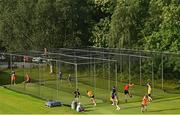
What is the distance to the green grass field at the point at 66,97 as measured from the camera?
116 feet

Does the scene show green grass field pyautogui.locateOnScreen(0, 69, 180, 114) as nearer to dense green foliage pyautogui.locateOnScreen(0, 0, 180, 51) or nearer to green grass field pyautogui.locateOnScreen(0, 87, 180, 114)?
green grass field pyautogui.locateOnScreen(0, 87, 180, 114)

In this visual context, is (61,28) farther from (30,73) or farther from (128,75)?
(128,75)

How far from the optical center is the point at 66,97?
40.5 m

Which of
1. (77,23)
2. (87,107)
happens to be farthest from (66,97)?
(77,23)

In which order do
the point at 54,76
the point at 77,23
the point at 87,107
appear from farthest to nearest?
the point at 77,23 < the point at 54,76 < the point at 87,107

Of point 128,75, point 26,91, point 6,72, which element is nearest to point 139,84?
point 128,75

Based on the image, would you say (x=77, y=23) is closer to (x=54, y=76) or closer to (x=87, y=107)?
(x=54, y=76)

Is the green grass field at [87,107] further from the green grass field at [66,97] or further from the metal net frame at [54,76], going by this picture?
the metal net frame at [54,76]

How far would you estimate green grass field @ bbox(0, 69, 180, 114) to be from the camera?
3522cm

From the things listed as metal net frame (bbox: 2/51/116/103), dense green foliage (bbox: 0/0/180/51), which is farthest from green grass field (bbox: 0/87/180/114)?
dense green foliage (bbox: 0/0/180/51)

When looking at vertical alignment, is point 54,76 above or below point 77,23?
below

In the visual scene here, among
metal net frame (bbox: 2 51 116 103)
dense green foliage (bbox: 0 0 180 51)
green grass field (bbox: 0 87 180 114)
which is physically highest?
dense green foliage (bbox: 0 0 180 51)

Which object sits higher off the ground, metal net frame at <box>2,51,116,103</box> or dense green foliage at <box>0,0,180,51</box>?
dense green foliage at <box>0,0,180,51</box>

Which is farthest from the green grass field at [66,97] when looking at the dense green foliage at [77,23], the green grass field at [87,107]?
the dense green foliage at [77,23]
